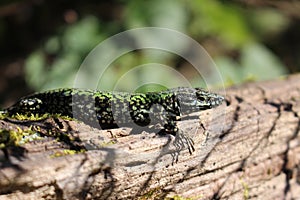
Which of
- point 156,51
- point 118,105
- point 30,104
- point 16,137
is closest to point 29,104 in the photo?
point 30,104

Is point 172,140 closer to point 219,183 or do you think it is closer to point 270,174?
point 219,183

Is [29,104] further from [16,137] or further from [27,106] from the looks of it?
[16,137]

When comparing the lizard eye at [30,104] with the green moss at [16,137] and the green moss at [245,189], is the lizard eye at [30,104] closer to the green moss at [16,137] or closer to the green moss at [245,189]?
the green moss at [16,137]

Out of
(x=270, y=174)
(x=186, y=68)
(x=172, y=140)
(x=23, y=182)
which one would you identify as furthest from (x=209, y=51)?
(x=23, y=182)

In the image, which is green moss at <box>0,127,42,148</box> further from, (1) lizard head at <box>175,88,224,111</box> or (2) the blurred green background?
(2) the blurred green background

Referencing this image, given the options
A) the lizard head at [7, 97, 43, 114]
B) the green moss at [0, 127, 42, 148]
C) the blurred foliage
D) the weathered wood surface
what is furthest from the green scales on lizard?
the blurred foliage

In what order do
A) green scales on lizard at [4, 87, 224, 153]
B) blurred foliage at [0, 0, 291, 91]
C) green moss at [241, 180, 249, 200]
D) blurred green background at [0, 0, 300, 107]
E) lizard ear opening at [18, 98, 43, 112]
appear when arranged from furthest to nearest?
blurred green background at [0, 0, 300, 107] → blurred foliage at [0, 0, 291, 91] → lizard ear opening at [18, 98, 43, 112] → green scales on lizard at [4, 87, 224, 153] → green moss at [241, 180, 249, 200]
